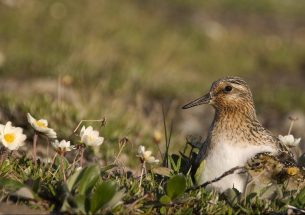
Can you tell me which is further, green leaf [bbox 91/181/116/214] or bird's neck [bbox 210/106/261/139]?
bird's neck [bbox 210/106/261/139]

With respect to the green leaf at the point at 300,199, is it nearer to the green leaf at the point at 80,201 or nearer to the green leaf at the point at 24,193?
the green leaf at the point at 80,201

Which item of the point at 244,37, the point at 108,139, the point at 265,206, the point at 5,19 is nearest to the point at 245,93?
the point at 265,206

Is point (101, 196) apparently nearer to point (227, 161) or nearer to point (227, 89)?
point (227, 161)

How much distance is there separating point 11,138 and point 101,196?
867mm

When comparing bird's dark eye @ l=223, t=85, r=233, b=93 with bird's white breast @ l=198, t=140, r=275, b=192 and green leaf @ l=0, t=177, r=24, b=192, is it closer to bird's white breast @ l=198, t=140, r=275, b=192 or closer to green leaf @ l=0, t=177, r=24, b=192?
bird's white breast @ l=198, t=140, r=275, b=192

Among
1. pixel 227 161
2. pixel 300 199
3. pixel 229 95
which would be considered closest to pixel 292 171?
pixel 300 199

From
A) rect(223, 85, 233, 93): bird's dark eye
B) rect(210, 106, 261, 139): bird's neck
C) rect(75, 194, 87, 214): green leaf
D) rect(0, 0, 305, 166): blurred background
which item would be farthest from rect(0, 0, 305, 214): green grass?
rect(223, 85, 233, 93): bird's dark eye

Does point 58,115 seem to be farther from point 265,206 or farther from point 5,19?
point 5,19

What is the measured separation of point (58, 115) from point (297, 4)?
67.6ft

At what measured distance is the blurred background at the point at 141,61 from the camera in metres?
8.50

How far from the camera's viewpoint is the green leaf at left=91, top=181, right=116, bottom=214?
14.4 feet

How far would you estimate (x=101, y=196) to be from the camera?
4391 mm

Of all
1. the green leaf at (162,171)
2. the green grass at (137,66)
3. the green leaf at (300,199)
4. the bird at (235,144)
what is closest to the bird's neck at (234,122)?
the bird at (235,144)

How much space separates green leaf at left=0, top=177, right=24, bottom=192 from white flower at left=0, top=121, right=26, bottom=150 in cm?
24
